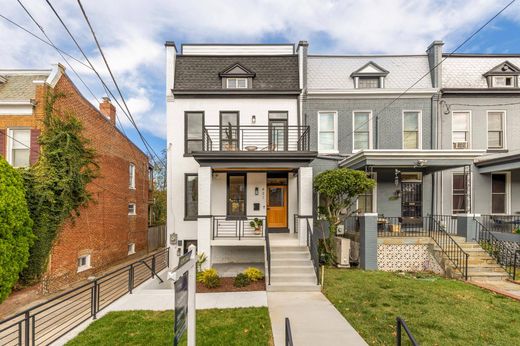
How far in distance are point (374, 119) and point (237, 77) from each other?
6.73 meters

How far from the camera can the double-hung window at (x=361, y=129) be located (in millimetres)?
12336

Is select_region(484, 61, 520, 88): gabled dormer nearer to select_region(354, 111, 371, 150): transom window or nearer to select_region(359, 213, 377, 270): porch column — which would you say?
select_region(354, 111, 371, 150): transom window

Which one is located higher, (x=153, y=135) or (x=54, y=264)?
(x=153, y=135)

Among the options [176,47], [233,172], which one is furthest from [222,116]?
[176,47]

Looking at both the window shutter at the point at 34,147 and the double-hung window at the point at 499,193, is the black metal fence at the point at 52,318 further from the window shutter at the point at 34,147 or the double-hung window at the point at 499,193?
the double-hung window at the point at 499,193

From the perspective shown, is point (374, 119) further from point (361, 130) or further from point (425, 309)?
point (425, 309)

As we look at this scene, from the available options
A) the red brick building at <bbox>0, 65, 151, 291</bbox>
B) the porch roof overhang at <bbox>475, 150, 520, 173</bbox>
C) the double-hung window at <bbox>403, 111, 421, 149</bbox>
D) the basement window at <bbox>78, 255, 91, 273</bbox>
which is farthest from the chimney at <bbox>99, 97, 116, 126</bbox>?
the porch roof overhang at <bbox>475, 150, 520, 173</bbox>

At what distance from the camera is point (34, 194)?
28.2 ft

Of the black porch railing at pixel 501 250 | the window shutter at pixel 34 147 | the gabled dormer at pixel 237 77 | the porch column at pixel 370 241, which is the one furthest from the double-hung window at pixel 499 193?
the window shutter at pixel 34 147

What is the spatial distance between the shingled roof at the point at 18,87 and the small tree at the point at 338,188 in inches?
440

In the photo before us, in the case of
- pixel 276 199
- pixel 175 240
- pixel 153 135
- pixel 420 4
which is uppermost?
pixel 420 4

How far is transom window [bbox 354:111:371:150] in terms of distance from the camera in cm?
1234

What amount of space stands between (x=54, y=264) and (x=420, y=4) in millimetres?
17422

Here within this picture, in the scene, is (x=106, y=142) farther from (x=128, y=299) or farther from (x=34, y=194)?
(x=128, y=299)
